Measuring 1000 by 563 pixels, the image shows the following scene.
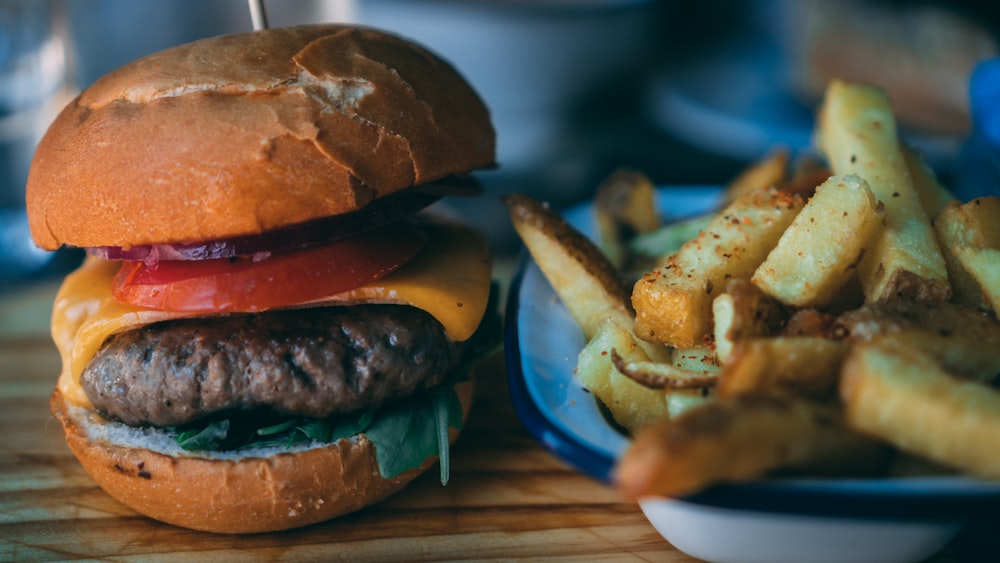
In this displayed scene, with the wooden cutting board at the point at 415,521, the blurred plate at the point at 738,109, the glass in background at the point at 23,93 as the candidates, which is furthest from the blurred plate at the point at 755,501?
the glass in background at the point at 23,93

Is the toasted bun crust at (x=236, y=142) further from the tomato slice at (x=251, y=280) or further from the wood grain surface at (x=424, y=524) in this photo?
the wood grain surface at (x=424, y=524)

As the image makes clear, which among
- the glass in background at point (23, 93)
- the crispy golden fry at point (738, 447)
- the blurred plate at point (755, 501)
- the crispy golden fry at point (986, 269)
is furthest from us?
the glass in background at point (23, 93)

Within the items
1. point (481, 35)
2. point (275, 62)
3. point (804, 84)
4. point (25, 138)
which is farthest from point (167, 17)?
point (804, 84)

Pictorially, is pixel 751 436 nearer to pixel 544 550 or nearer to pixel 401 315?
pixel 544 550

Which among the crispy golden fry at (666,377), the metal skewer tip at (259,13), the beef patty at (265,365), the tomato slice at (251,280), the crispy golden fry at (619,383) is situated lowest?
the beef patty at (265,365)

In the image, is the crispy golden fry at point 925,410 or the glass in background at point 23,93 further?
the glass in background at point 23,93

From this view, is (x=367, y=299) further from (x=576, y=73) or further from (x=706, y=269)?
(x=576, y=73)

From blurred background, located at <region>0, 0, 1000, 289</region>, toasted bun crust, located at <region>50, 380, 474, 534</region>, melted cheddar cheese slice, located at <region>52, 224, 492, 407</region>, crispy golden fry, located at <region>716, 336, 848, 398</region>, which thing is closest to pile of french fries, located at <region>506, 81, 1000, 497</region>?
crispy golden fry, located at <region>716, 336, 848, 398</region>
